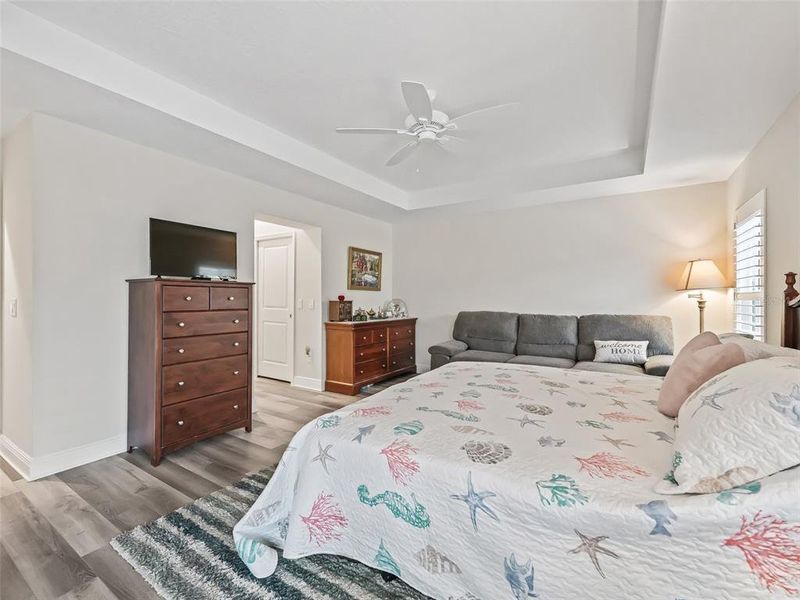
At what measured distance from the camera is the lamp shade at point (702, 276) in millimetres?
3624

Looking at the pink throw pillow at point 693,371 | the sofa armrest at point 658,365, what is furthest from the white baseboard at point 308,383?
the pink throw pillow at point 693,371

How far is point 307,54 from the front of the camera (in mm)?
2205

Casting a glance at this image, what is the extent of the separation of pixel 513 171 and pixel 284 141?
262 centimetres

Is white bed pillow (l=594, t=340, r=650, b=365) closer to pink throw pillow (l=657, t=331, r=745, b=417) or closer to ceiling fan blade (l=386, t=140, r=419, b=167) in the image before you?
pink throw pillow (l=657, t=331, r=745, b=417)

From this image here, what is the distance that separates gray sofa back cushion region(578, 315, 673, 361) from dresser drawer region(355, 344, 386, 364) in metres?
2.52

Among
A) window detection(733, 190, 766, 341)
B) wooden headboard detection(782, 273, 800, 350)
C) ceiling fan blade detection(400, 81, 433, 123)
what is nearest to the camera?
wooden headboard detection(782, 273, 800, 350)

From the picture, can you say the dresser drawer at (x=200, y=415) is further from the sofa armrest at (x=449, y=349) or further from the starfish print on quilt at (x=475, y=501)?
the starfish print on quilt at (x=475, y=501)

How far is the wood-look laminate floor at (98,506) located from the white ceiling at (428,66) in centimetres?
248

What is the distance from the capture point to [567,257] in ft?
15.6

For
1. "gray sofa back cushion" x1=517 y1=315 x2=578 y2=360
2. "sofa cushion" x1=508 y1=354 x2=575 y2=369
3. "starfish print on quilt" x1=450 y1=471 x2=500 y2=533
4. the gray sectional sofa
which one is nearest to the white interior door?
the gray sectional sofa

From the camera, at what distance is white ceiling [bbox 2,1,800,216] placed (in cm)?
185

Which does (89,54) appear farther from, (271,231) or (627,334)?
(627,334)

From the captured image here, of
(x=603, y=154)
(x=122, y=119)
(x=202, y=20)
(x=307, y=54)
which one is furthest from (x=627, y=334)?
(x=122, y=119)

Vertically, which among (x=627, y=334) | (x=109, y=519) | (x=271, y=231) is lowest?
→ (x=109, y=519)
